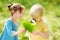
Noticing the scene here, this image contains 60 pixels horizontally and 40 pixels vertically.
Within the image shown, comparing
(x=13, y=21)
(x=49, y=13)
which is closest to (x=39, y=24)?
(x=13, y=21)

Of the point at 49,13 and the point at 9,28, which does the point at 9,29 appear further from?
the point at 49,13

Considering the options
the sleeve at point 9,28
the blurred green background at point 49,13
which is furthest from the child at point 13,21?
the blurred green background at point 49,13

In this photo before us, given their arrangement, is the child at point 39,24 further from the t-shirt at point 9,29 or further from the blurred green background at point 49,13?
the blurred green background at point 49,13

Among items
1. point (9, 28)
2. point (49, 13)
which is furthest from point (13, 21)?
point (49, 13)

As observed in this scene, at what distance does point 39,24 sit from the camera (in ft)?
4.02

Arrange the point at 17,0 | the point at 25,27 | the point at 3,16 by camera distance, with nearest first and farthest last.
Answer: the point at 25,27 → the point at 17,0 → the point at 3,16

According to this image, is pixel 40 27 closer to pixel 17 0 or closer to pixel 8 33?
pixel 8 33

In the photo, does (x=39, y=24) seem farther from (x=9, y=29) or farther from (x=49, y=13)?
(x=49, y=13)

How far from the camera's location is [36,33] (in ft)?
Result: 4.06

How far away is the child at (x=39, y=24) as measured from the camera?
1.20 m

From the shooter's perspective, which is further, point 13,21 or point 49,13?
point 49,13

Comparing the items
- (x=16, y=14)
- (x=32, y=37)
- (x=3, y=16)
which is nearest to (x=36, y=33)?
(x=32, y=37)

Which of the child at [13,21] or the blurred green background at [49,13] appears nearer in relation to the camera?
the child at [13,21]

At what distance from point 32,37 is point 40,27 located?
66 millimetres
